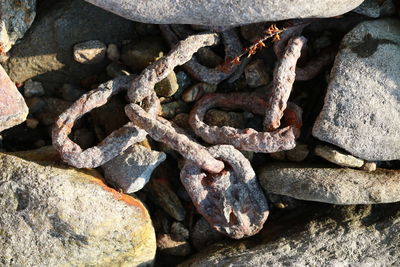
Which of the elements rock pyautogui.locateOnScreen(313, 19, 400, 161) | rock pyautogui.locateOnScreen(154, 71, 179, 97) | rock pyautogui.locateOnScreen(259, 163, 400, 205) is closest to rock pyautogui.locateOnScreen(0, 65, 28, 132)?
rock pyautogui.locateOnScreen(154, 71, 179, 97)

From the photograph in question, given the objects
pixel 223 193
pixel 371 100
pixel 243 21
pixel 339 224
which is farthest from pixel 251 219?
pixel 243 21

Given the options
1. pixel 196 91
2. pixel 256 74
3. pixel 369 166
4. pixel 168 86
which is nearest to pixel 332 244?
pixel 369 166

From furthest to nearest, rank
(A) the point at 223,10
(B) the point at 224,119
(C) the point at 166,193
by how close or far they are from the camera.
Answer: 1. (C) the point at 166,193
2. (B) the point at 224,119
3. (A) the point at 223,10

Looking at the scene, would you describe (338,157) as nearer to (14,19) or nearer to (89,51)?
(89,51)

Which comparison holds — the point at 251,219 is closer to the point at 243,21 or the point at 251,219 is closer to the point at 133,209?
the point at 133,209

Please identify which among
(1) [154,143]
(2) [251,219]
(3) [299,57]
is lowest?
(2) [251,219]

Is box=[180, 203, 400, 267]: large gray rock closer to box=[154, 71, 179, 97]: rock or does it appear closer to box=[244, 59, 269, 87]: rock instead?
box=[244, 59, 269, 87]: rock
